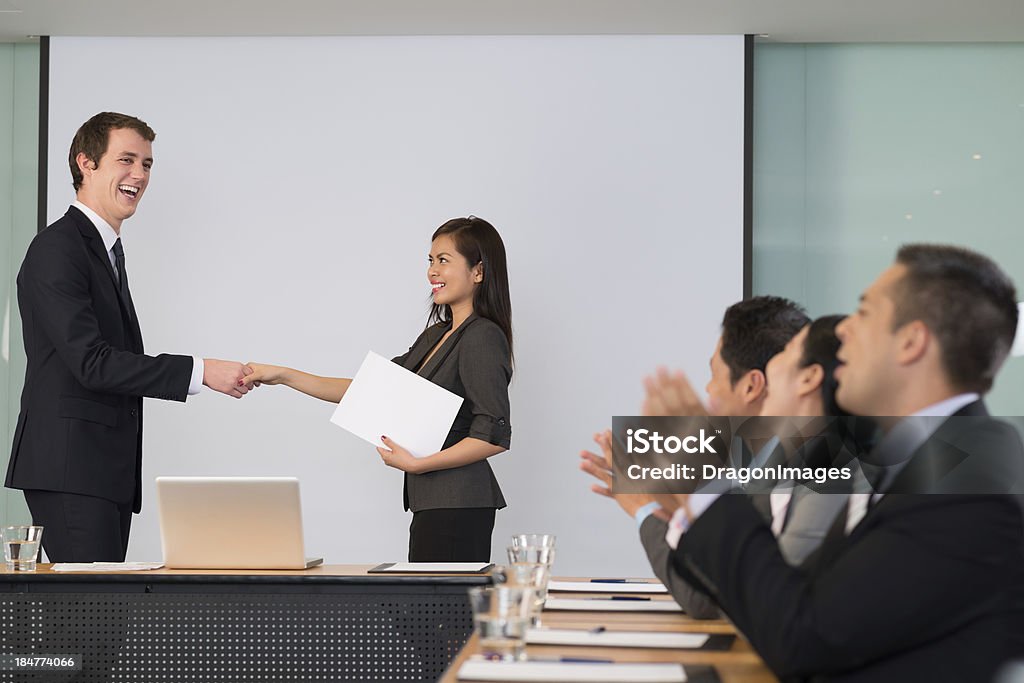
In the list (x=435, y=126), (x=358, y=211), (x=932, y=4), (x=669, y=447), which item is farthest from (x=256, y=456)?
(x=932, y=4)

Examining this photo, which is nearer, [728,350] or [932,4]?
[728,350]

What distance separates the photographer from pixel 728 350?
7.82 feet

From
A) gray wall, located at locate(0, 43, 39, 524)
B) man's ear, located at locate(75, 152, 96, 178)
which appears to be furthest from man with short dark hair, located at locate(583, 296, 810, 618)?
gray wall, located at locate(0, 43, 39, 524)

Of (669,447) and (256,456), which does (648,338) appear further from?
(669,447)

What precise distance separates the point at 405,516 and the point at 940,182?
277 cm

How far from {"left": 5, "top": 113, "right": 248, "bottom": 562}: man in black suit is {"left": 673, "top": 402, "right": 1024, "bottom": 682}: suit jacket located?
225cm

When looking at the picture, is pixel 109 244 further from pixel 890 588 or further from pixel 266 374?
pixel 890 588

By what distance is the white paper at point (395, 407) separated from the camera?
3193mm

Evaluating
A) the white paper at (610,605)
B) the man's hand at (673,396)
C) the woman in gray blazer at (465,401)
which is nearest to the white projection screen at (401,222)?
the woman in gray blazer at (465,401)

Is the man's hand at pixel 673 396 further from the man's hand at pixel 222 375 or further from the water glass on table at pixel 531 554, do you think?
the man's hand at pixel 222 375

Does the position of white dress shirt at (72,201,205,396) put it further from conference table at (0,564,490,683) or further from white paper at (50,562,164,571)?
conference table at (0,564,490,683)

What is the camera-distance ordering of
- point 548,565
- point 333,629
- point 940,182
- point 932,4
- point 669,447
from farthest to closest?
point 940,182
point 932,4
point 333,629
point 669,447
point 548,565

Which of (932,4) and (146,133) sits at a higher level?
(932,4)

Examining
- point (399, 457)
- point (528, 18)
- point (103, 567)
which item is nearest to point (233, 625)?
point (103, 567)
